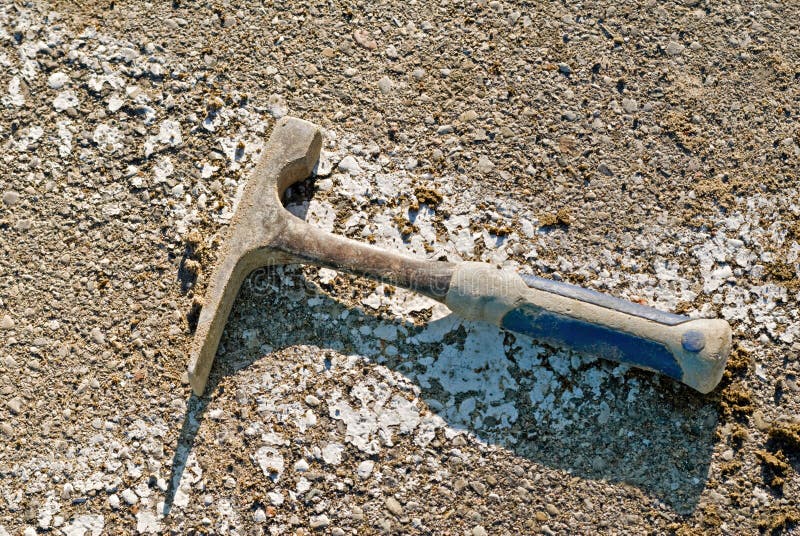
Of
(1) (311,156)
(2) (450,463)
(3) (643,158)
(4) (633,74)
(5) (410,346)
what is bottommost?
(2) (450,463)

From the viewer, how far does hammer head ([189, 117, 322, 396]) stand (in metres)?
2.65

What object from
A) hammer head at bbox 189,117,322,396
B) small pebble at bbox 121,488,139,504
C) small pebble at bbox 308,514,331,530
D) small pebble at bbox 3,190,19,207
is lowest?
small pebble at bbox 121,488,139,504

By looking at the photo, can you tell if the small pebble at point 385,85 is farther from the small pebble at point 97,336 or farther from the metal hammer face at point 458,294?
the small pebble at point 97,336

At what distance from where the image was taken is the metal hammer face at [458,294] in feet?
8.16

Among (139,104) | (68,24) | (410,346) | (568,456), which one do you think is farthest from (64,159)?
(568,456)

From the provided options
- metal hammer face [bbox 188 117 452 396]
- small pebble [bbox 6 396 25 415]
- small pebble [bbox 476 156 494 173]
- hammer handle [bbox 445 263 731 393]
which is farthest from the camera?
small pebble [bbox 476 156 494 173]

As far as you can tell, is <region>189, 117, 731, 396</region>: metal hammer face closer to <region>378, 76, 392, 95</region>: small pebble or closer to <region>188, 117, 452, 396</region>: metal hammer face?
<region>188, 117, 452, 396</region>: metal hammer face

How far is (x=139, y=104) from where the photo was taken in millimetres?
3051

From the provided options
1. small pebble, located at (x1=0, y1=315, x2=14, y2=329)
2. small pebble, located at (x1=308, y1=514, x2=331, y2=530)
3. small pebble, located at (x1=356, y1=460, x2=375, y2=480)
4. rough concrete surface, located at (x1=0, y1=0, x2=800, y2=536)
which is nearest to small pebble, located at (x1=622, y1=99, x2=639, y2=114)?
rough concrete surface, located at (x1=0, y1=0, x2=800, y2=536)

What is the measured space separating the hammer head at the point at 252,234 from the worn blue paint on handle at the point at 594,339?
921mm

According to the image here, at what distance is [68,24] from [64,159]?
2.04 feet

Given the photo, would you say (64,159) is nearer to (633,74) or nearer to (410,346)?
(410,346)

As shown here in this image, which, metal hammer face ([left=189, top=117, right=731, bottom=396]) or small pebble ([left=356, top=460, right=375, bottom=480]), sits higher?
metal hammer face ([left=189, top=117, right=731, bottom=396])

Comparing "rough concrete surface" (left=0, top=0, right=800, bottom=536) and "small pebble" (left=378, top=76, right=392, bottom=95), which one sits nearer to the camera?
"rough concrete surface" (left=0, top=0, right=800, bottom=536)
